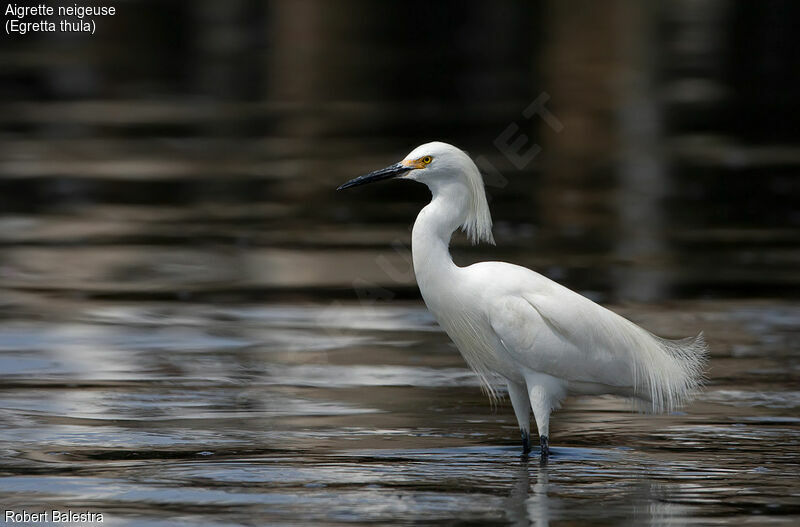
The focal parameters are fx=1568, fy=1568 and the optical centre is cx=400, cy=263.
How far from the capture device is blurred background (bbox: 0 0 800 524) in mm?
8203

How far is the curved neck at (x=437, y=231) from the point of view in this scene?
26.2ft

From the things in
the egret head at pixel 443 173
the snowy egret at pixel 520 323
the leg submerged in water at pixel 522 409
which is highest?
the egret head at pixel 443 173

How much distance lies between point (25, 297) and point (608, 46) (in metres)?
21.8

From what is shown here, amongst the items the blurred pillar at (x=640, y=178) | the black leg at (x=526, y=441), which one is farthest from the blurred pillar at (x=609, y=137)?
the black leg at (x=526, y=441)

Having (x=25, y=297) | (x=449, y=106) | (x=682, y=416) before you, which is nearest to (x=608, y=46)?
(x=449, y=106)

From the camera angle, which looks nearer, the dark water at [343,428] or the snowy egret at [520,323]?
the dark water at [343,428]

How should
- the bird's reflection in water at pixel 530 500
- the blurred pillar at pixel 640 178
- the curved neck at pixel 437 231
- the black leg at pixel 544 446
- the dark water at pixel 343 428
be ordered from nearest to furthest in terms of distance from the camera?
the bird's reflection in water at pixel 530 500, the dark water at pixel 343 428, the black leg at pixel 544 446, the curved neck at pixel 437 231, the blurred pillar at pixel 640 178

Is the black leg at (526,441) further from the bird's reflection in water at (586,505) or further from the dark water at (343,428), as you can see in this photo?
the bird's reflection in water at (586,505)

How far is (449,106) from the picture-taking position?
23.8m

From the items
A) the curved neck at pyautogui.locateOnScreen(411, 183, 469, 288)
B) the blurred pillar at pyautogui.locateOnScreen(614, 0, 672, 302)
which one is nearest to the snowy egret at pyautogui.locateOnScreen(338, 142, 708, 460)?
the curved neck at pyautogui.locateOnScreen(411, 183, 469, 288)

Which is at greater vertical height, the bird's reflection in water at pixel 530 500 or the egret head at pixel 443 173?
the egret head at pixel 443 173

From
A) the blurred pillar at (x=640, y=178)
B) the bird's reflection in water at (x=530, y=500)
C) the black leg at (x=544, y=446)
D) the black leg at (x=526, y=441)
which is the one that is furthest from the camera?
the blurred pillar at (x=640, y=178)

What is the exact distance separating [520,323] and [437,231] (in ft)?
2.08

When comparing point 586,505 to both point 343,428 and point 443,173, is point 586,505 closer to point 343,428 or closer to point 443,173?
point 343,428
